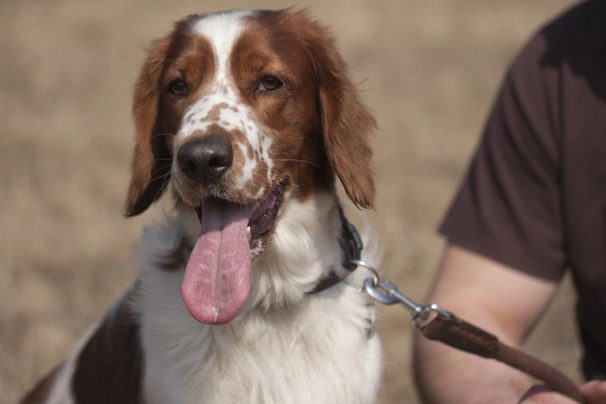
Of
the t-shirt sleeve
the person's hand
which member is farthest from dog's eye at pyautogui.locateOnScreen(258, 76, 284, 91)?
the person's hand

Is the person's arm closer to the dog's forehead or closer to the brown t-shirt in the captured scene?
the brown t-shirt

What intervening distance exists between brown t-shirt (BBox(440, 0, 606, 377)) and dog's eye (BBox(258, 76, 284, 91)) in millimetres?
1010

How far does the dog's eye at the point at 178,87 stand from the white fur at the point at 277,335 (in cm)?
43

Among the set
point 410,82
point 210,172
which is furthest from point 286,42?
point 410,82

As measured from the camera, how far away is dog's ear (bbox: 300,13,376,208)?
262cm

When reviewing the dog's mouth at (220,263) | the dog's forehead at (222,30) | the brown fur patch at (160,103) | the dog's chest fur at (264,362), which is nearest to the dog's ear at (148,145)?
the brown fur patch at (160,103)

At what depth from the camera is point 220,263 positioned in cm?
234

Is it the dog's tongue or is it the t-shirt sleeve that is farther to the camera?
the t-shirt sleeve

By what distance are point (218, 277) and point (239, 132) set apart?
0.43 meters

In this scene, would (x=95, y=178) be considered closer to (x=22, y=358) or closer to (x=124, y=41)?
(x=22, y=358)

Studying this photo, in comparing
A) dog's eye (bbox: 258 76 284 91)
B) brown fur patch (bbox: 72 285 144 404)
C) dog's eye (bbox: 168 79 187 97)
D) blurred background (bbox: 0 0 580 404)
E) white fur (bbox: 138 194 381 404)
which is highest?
dog's eye (bbox: 258 76 284 91)

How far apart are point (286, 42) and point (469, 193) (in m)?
1.05

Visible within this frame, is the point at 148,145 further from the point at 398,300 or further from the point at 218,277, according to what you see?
the point at 398,300

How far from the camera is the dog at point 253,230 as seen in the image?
2463 millimetres
